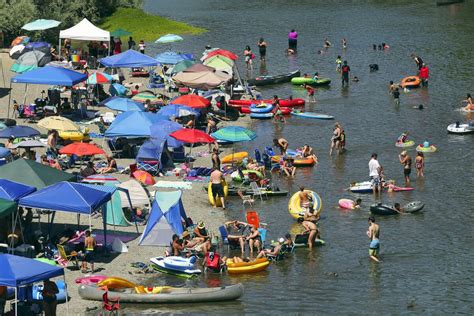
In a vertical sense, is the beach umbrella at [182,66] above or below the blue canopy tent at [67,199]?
below

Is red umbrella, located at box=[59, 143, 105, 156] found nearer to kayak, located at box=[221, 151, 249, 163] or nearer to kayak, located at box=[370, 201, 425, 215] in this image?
kayak, located at box=[221, 151, 249, 163]

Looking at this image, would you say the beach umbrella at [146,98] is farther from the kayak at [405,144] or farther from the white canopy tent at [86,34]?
the kayak at [405,144]

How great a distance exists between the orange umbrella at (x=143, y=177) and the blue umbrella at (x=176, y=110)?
7319 millimetres

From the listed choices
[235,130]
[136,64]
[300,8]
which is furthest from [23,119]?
[300,8]

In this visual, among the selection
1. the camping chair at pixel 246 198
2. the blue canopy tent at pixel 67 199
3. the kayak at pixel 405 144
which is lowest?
the kayak at pixel 405 144

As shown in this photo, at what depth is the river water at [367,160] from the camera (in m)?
29.0

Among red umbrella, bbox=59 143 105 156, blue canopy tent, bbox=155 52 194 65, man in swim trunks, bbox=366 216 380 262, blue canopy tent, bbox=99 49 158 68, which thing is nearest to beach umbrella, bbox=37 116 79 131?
red umbrella, bbox=59 143 105 156

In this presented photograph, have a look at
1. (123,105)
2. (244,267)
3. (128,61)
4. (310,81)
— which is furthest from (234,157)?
(310,81)

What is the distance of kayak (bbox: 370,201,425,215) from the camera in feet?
117

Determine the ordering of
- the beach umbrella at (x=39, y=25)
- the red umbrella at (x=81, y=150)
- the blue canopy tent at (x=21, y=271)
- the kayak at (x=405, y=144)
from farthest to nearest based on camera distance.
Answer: the beach umbrella at (x=39, y=25) < the kayak at (x=405, y=144) < the red umbrella at (x=81, y=150) < the blue canopy tent at (x=21, y=271)

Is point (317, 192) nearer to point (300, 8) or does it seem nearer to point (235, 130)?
point (235, 130)

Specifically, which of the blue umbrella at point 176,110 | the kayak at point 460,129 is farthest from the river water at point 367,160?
the blue umbrella at point 176,110

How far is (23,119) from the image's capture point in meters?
46.6

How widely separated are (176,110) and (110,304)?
1975 cm
